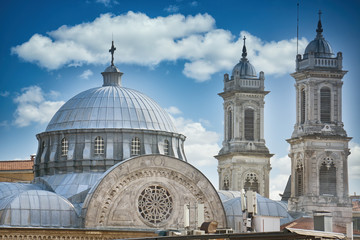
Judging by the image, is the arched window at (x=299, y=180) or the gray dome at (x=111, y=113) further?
the arched window at (x=299, y=180)

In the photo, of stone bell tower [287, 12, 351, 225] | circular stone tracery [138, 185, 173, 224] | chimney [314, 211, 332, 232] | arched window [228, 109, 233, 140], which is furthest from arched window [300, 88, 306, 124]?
chimney [314, 211, 332, 232]

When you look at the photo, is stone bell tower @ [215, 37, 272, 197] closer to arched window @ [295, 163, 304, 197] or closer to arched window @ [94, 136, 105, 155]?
arched window @ [295, 163, 304, 197]

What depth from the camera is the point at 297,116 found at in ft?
310

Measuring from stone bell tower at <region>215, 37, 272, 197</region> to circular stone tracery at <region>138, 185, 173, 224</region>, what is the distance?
39.0m

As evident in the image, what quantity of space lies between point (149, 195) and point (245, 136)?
42.1m

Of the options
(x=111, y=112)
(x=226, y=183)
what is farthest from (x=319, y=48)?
(x=111, y=112)

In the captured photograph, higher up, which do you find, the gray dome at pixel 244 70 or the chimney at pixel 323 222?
the gray dome at pixel 244 70

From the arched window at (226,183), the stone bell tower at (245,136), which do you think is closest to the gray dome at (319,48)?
the stone bell tower at (245,136)

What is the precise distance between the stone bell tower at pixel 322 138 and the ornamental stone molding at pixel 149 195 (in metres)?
28.9

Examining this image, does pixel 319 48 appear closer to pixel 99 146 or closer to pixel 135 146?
pixel 135 146

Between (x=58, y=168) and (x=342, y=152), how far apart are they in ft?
105

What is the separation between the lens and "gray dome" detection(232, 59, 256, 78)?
104m

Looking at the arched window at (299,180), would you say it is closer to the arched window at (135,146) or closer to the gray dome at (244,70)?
the gray dome at (244,70)

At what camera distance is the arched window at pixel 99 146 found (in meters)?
67.0
